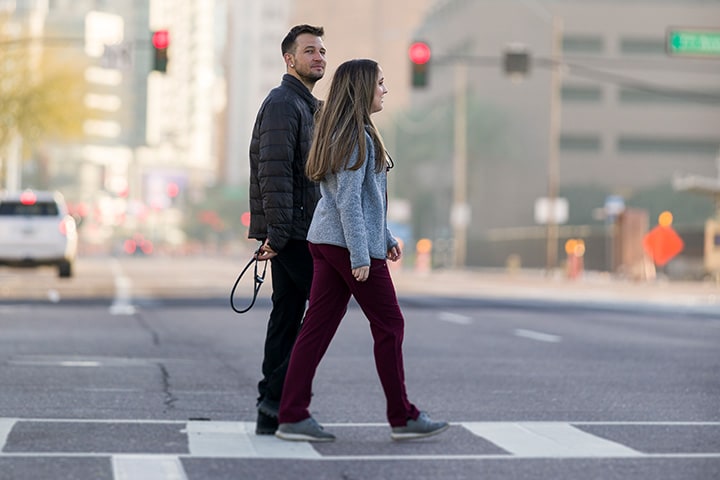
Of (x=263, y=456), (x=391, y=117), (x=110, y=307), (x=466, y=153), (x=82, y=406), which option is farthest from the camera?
(x=391, y=117)

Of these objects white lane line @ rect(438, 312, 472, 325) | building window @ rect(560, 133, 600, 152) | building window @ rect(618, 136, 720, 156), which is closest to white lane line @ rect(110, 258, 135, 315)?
white lane line @ rect(438, 312, 472, 325)

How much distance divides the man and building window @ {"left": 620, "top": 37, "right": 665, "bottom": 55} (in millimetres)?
94849

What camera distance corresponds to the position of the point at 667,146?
101562mm

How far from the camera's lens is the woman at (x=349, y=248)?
27.5 ft

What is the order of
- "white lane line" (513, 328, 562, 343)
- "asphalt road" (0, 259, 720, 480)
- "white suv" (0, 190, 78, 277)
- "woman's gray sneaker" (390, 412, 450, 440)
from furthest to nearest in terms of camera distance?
"white suv" (0, 190, 78, 277) → "white lane line" (513, 328, 562, 343) → "woman's gray sneaker" (390, 412, 450, 440) → "asphalt road" (0, 259, 720, 480)

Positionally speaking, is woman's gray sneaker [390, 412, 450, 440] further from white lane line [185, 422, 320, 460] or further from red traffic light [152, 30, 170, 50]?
red traffic light [152, 30, 170, 50]

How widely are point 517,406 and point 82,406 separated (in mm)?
2634

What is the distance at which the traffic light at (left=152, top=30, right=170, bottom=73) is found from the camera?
37219mm

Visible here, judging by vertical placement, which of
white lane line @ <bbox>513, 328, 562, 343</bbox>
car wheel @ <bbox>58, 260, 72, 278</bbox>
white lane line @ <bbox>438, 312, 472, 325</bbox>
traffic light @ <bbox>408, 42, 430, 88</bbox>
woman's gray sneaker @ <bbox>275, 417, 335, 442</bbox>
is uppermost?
traffic light @ <bbox>408, 42, 430, 88</bbox>

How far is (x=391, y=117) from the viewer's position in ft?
334

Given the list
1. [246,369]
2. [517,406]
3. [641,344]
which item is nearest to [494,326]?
[641,344]

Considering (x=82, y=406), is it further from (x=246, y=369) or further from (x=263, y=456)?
(x=246, y=369)

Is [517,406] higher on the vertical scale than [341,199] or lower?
lower

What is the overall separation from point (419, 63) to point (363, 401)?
26.0 metres
